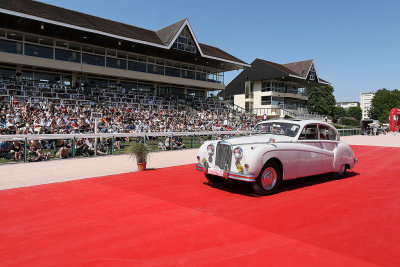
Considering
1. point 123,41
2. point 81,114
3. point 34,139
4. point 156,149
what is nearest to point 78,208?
point 34,139

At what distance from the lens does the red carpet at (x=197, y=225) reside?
3656mm

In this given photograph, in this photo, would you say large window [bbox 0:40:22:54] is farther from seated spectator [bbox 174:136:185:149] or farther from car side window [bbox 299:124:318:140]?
car side window [bbox 299:124:318:140]

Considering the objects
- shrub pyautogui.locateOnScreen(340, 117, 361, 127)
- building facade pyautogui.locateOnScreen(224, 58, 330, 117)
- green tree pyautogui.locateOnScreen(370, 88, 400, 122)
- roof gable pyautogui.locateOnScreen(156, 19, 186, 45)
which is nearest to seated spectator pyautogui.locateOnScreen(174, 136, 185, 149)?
roof gable pyautogui.locateOnScreen(156, 19, 186, 45)

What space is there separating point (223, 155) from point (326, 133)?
11.7 feet

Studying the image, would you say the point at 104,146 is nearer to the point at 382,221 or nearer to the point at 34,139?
the point at 34,139

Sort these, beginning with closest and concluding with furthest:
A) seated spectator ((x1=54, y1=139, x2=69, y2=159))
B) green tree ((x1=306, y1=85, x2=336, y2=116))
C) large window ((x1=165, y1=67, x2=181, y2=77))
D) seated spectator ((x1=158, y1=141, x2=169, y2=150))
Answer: seated spectator ((x1=54, y1=139, x2=69, y2=159)) < seated spectator ((x1=158, y1=141, x2=169, y2=150)) < large window ((x1=165, y1=67, x2=181, y2=77)) < green tree ((x1=306, y1=85, x2=336, y2=116))

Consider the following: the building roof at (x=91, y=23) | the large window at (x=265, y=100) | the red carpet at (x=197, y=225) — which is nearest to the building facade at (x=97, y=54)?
the building roof at (x=91, y=23)

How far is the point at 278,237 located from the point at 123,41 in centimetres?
2742

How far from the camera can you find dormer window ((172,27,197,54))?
32.2 m

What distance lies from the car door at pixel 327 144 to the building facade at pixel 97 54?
19992 mm

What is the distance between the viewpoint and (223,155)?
699 centimetres

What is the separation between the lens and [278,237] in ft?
14.0

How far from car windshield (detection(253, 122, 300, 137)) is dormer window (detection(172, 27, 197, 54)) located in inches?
1004

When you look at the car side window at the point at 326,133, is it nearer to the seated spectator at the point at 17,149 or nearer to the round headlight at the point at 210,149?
the round headlight at the point at 210,149
